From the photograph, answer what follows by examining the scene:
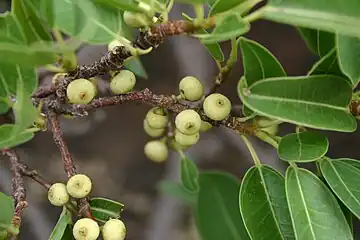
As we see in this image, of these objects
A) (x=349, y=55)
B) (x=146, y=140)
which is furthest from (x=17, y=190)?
(x=146, y=140)

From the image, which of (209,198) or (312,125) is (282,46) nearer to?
(209,198)

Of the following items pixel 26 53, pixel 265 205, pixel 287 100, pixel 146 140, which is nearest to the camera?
pixel 26 53

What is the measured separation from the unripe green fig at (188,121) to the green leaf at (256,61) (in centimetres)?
8

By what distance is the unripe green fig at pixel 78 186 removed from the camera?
62 cm

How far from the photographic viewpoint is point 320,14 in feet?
1.53

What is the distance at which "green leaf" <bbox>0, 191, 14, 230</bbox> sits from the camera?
60cm

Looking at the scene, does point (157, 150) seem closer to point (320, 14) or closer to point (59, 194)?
point (59, 194)

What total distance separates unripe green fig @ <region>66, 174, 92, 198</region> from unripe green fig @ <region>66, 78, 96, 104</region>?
79 mm

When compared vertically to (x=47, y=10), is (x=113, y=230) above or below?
below

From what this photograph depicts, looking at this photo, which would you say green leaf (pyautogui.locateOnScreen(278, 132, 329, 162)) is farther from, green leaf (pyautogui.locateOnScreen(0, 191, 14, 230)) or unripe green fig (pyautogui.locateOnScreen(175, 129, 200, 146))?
green leaf (pyautogui.locateOnScreen(0, 191, 14, 230))

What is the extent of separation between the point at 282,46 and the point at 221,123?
86cm

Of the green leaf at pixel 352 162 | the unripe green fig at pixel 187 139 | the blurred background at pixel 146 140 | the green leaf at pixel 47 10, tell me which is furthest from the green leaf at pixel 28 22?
the blurred background at pixel 146 140

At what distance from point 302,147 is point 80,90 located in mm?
230

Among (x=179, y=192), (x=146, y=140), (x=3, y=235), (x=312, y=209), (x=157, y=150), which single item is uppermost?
(x=146, y=140)
